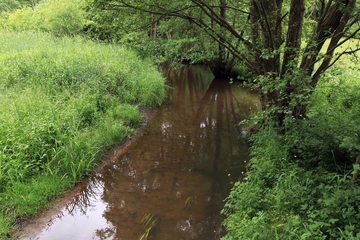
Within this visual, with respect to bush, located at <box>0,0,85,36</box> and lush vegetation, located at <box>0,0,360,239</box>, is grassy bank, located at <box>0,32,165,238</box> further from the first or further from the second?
bush, located at <box>0,0,85,36</box>

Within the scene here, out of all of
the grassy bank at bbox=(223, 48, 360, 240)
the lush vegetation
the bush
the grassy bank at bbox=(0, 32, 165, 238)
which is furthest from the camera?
the bush

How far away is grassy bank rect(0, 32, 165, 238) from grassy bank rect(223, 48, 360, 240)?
121 inches

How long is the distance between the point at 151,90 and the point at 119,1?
4.58m

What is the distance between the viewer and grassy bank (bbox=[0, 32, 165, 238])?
474 centimetres

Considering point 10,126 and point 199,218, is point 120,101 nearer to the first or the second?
point 10,126

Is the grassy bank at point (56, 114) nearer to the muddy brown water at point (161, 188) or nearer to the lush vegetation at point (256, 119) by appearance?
the lush vegetation at point (256, 119)

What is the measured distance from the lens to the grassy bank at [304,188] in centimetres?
318

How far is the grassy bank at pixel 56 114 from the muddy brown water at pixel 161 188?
1.31 ft

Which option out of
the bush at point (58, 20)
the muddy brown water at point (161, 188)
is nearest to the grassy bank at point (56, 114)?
the muddy brown water at point (161, 188)

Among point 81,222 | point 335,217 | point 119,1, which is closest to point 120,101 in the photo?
point 119,1

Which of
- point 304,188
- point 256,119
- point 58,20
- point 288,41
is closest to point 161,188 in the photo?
point 256,119

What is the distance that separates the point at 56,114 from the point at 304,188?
4992 millimetres

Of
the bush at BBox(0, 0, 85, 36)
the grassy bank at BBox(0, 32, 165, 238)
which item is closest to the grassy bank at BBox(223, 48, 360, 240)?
the grassy bank at BBox(0, 32, 165, 238)

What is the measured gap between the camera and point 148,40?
13242mm
